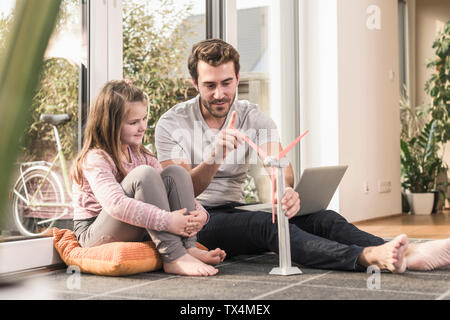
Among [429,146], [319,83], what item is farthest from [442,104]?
[319,83]

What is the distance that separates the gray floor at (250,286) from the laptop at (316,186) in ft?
0.70

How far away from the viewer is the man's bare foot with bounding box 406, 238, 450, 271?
1623 mm

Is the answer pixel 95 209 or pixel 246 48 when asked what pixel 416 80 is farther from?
pixel 95 209

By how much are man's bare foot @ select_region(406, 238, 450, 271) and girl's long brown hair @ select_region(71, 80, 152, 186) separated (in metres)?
0.92

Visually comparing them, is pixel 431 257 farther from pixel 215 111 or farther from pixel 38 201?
pixel 38 201

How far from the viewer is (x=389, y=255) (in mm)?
1473

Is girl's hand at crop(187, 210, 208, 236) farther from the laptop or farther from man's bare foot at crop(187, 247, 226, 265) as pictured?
the laptop

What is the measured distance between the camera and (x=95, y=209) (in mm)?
1777

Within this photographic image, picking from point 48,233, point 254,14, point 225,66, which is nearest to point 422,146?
point 254,14

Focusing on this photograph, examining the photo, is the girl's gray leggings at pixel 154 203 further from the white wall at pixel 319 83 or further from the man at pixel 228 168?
the white wall at pixel 319 83

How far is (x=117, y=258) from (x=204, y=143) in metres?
0.59

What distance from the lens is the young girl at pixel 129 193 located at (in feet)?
5.21

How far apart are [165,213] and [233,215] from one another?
307mm

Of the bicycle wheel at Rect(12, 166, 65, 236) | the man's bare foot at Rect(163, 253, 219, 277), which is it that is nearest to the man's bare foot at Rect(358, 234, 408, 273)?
the man's bare foot at Rect(163, 253, 219, 277)
